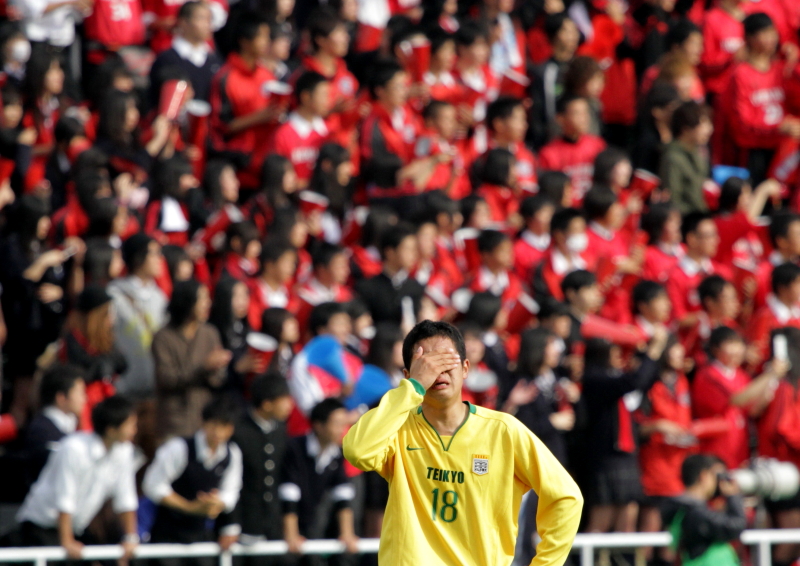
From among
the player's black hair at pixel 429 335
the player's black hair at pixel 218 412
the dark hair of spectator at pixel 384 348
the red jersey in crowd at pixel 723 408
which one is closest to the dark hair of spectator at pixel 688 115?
the red jersey in crowd at pixel 723 408

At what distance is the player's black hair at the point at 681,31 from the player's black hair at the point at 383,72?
2948 millimetres

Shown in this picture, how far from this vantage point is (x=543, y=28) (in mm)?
13328

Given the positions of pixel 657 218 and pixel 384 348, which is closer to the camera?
pixel 384 348

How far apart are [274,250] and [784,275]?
3.86 meters

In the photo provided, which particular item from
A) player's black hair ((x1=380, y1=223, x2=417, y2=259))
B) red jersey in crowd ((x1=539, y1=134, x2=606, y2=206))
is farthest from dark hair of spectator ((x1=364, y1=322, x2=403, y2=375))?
red jersey in crowd ((x1=539, y1=134, x2=606, y2=206))

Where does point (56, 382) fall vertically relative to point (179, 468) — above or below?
above

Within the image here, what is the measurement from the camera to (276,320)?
28.5 ft

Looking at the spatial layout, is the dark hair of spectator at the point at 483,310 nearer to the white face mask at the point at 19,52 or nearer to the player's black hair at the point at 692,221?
the player's black hair at the point at 692,221

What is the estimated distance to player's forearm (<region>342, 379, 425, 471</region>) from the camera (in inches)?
179

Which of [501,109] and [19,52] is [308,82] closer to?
[501,109]

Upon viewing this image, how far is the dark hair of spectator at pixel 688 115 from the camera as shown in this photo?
11.8 metres

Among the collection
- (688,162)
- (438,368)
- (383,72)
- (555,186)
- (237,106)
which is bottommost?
(438,368)

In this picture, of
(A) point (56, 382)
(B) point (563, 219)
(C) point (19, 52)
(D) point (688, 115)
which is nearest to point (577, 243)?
(B) point (563, 219)

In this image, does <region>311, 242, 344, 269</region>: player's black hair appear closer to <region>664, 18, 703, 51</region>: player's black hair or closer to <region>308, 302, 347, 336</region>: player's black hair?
<region>308, 302, 347, 336</region>: player's black hair
